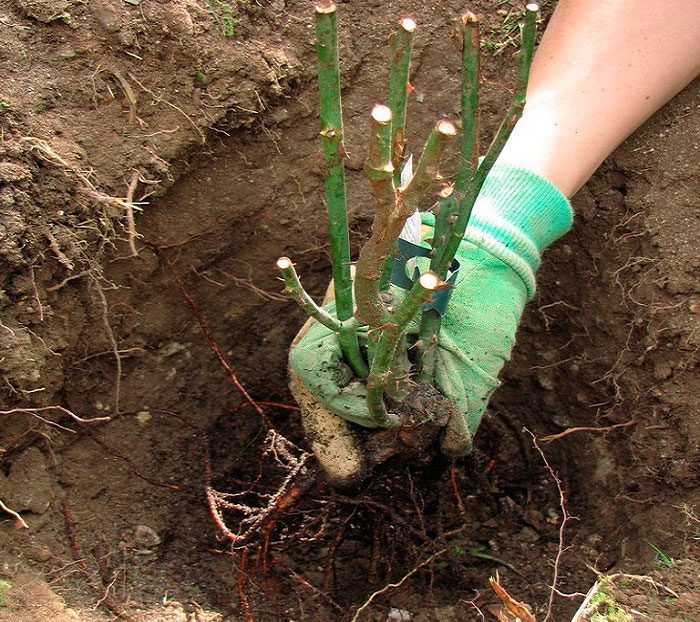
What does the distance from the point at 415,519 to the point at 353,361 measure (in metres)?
0.46

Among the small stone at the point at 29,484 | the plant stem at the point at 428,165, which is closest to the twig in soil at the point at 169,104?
the small stone at the point at 29,484

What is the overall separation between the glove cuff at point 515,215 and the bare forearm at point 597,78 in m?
0.04

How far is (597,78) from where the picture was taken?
1407 millimetres

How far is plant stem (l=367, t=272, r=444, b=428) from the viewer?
2.67 ft

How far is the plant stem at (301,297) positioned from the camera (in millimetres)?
885

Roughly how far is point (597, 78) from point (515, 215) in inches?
12.6

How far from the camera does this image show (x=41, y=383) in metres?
1.35

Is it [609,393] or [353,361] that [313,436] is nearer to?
[353,361]

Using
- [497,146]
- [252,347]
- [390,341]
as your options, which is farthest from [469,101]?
[252,347]

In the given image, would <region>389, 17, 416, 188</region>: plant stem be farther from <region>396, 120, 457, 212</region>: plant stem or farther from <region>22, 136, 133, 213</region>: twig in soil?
<region>22, 136, 133, 213</region>: twig in soil

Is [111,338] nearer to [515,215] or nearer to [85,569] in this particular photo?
[85,569]

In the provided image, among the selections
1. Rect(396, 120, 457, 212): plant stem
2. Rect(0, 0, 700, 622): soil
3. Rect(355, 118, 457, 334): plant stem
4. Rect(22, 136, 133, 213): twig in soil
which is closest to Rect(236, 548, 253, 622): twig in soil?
Rect(0, 0, 700, 622): soil

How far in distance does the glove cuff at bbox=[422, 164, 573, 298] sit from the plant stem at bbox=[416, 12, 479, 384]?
0.69 feet

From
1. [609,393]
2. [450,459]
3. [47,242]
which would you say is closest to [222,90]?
[47,242]
